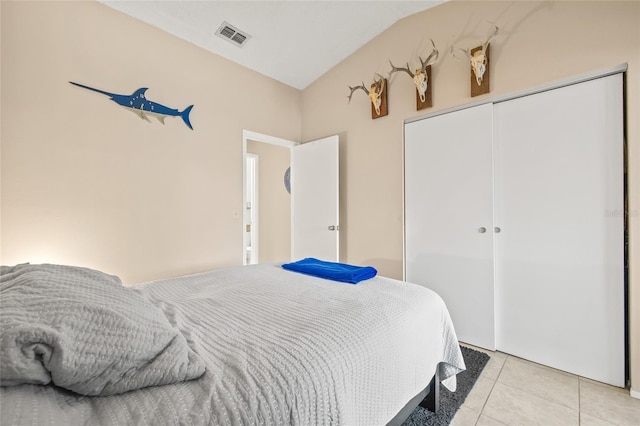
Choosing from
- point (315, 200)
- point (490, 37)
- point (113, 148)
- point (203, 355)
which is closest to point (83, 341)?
point (203, 355)

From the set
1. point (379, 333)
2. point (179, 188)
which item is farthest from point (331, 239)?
point (379, 333)

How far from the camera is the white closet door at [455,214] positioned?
7.77 ft

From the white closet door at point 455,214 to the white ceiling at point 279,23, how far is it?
45.8 inches

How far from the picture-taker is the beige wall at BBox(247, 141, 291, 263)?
4801mm

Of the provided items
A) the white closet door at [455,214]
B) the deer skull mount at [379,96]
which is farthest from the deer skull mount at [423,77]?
the deer skull mount at [379,96]

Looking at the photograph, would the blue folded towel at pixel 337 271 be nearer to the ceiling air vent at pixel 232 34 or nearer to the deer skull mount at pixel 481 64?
the deer skull mount at pixel 481 64

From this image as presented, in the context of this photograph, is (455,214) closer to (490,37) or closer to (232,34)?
(490,37)

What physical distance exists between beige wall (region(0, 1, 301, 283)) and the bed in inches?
53.3

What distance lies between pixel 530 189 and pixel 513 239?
0.42m

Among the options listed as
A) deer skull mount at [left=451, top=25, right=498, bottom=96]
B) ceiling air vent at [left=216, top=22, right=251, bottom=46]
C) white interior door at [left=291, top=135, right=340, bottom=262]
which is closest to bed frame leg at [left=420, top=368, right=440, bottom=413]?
white interior door at [left=291, top=135, right=340, bottom=262]

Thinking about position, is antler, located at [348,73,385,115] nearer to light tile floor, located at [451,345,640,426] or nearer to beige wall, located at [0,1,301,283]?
beige wall, located at [0,1,301,283]

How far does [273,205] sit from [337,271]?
3189mm

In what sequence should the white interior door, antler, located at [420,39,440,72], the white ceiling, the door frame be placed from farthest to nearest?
the white interior door, the door frame, antler, located at [420,39,440,72], the white ceiling

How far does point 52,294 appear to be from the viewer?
2.48 feet
